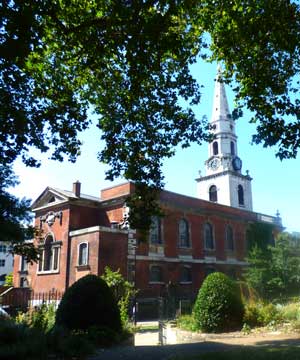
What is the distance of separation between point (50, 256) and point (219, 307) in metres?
23.6

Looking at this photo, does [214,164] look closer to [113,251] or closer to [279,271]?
[279,271]

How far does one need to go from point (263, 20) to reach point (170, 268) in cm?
2844

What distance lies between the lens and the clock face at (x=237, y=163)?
60713 mm

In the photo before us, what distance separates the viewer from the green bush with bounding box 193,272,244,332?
16.0 meters

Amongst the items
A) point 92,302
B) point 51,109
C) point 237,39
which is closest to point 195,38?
point 237,39

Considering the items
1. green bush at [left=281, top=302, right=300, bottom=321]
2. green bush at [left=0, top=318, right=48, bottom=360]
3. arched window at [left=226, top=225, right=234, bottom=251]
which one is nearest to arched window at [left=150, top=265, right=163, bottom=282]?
arched window at [left=226, top=225, right=234, bottom=251]

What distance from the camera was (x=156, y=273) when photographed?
3512 centimetres

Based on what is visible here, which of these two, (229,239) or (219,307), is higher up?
(229,239)

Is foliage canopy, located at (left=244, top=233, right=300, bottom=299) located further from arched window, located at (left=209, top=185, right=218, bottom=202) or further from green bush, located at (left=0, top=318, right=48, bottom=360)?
green bush, located at (left=0, top=318, right=48, bottom=360)

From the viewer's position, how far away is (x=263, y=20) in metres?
10.3

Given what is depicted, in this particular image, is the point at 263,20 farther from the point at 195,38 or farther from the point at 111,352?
the point at 111,352

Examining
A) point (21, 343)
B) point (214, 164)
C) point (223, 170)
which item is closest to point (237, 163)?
point (223, 170)

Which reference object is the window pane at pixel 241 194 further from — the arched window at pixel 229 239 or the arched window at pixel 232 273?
the arched window at pixel 232 273

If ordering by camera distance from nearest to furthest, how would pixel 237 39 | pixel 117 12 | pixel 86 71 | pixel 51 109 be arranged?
1. pixel 117 12
2. pixel 237 39
3. pixel 51 109
4. pixel 86 71
